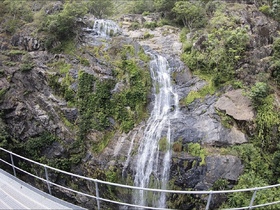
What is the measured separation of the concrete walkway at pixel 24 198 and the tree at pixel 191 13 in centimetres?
1280

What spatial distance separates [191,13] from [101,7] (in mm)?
7480

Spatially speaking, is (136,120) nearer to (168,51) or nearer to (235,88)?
(235,88)

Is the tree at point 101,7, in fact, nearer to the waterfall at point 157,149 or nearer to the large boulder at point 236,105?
the waterfall at point 157,149

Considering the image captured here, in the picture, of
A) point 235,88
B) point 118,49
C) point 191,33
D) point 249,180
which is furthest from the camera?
point 191,33

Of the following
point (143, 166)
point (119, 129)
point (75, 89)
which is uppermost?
point (75, 89)

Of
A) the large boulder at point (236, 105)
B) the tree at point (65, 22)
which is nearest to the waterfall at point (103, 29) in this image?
the tree at point (65, 22)

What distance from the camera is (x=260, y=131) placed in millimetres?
8820

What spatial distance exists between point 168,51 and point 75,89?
17.9ft

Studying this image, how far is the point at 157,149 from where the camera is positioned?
29.9 ft

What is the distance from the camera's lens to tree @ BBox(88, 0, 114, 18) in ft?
61.2

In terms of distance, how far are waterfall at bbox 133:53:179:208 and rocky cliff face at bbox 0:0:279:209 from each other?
11.0 inches

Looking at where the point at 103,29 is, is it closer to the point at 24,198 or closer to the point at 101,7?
the point at 101,7

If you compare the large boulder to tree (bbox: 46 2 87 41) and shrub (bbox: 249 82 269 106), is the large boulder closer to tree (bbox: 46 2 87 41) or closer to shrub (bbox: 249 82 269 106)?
shrub (bbox: 249 82 269 106)

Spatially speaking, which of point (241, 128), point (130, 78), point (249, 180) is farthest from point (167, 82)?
point (249, 180)
